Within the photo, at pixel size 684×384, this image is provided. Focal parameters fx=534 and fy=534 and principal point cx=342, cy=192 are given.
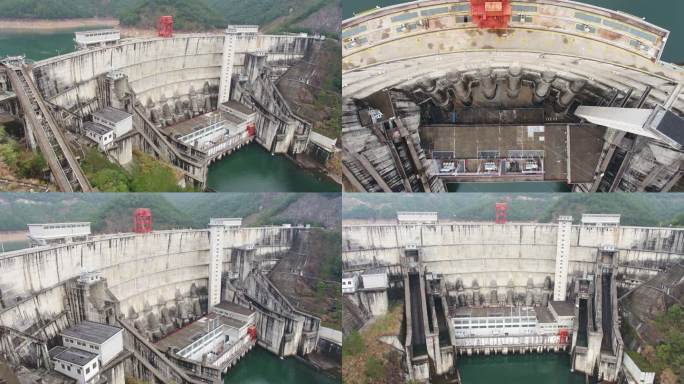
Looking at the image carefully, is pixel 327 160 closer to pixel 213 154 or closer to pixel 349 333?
pixel 213 154

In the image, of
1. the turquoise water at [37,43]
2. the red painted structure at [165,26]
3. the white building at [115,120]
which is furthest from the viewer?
the red painted structure at [165,26]

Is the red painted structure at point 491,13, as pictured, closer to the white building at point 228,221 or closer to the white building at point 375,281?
the white building at point 375,281

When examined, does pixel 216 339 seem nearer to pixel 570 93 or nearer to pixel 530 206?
pixel 530 206

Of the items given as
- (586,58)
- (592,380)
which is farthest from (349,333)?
(586,58)

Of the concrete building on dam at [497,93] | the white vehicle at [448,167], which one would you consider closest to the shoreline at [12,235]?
the concrete building on dam at [497,93]

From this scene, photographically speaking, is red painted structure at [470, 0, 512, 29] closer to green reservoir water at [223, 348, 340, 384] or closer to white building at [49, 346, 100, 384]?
green reservoir water at [223, 348, 340, 384]

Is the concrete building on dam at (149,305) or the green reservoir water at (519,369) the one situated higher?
the concrete building on dam at (149,305)
